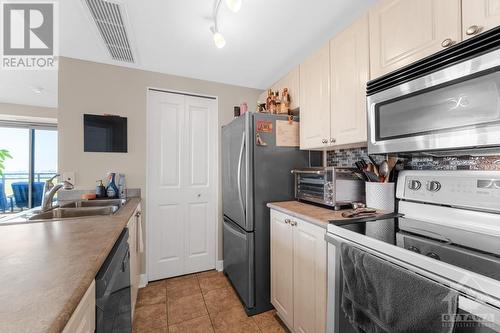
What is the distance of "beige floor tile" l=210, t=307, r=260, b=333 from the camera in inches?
63.3

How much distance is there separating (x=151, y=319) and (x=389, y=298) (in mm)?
1820

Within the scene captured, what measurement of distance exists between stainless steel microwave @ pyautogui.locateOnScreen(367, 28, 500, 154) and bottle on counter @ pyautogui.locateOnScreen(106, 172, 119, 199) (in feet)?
7.45

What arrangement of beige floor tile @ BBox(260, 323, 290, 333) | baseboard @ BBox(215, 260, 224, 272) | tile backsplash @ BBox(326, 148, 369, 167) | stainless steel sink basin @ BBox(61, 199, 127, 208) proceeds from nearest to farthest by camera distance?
beige floor tile @ BBox(260, 323, 290, 333) < tile backsplash @ BBox(326, 148, 369, 167) < stainless steel sink basin @ BBox(61, 199, 127, 208) < baseboard @ BBox(215, 260, 224, 272)

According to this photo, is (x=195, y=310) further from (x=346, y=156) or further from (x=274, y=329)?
(x=346, y=156)

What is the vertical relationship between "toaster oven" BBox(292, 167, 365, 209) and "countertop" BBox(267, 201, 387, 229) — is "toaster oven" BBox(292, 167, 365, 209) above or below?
above

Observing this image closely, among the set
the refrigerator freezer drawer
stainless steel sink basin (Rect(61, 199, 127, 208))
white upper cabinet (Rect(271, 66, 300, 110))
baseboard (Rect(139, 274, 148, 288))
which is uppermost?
white upper cabinet (Rect(271, 66, 300, 110))

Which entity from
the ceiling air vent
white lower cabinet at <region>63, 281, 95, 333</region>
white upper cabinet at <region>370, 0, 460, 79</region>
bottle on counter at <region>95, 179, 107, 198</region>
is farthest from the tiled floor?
the ceiling air vent

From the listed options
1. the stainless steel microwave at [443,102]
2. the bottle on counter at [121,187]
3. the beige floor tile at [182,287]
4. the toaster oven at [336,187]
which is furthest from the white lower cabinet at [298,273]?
the bottle on counter at [121,187]

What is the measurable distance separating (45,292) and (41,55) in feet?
8.21

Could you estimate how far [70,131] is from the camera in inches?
79.6

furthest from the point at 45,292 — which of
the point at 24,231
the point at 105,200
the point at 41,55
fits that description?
the point at 41,55

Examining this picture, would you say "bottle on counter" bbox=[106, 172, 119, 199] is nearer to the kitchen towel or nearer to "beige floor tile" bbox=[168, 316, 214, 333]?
"beige floor tile" bbox=[168, 316, 214, 333]

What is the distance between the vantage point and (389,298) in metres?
0.76

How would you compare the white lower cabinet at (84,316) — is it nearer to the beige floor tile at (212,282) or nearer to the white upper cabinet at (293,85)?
the beige floor tile at (212,282)
